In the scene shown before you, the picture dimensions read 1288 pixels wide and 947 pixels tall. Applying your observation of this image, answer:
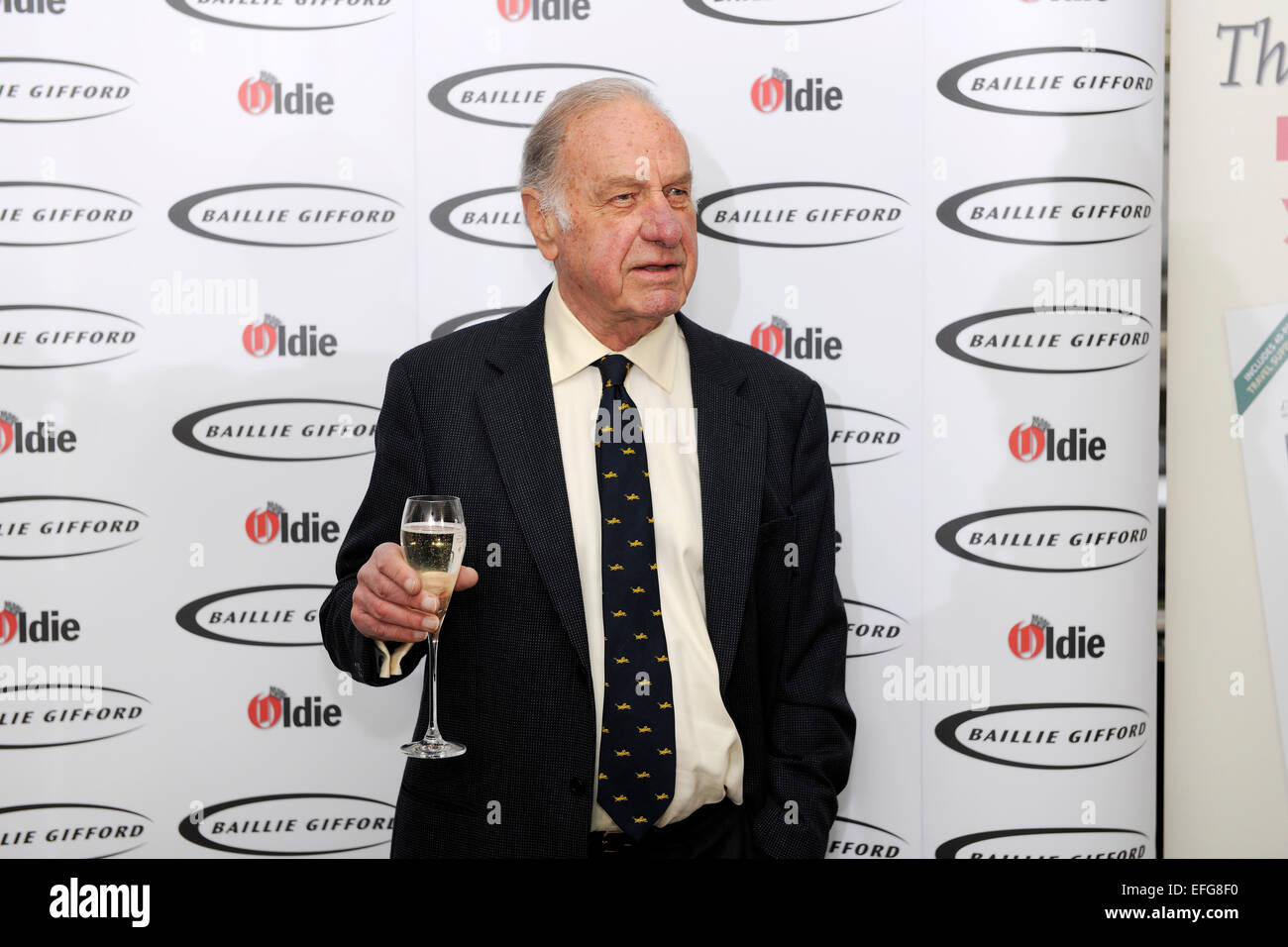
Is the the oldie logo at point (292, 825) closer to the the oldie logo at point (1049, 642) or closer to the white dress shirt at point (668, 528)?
Answer: the white dress shirt at point (668, 528)

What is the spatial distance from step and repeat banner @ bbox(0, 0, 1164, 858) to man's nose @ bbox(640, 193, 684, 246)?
2.18 ft

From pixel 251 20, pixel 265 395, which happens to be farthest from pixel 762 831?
pixel 251 20

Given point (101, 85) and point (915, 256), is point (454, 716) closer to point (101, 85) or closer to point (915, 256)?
point (915, 256)

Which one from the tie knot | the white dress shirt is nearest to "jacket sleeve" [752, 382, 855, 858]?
the white dress shirt

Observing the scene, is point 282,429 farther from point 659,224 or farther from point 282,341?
point 659,224

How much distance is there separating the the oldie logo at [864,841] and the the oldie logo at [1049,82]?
202 cm

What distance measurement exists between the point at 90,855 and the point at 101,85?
209 cm

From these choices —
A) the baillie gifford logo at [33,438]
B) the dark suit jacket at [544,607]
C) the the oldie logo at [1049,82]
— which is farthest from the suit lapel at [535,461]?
the the oldie logo at [1049,82]

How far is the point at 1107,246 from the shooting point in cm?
313

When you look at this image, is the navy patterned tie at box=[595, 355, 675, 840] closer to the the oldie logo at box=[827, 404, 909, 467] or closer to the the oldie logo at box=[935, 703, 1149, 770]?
the the oldie logo at box=[827, 404, 909, 467]

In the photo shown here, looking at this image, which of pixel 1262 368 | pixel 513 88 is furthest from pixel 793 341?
pixel 1262 368

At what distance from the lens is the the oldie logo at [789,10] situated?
311 cm

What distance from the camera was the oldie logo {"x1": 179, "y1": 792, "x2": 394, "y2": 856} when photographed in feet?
10.3
